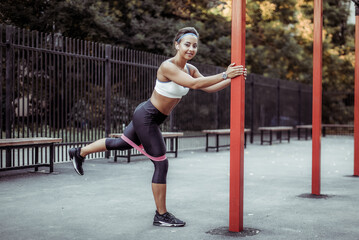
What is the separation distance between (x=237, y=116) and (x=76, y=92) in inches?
312

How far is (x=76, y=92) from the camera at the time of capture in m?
11.8

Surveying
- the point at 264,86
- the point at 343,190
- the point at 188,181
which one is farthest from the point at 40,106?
the point at 264,86

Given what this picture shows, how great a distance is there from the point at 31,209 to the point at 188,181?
3.25 m

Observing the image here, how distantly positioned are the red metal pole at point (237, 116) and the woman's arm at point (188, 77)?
13cm

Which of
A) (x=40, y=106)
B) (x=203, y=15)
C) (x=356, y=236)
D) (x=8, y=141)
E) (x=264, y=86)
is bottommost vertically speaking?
(x=356, y=236)

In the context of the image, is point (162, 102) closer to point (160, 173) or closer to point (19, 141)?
point (160, 173)

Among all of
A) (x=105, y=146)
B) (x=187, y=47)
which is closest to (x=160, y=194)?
(x=105, y=146)

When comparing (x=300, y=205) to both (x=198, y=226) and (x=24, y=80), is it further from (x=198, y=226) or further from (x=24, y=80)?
(x=24, y=80)

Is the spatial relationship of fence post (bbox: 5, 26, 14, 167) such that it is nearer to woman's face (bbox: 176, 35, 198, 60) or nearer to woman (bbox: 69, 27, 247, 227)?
woman (bbox: 69, 27, 247, 227)

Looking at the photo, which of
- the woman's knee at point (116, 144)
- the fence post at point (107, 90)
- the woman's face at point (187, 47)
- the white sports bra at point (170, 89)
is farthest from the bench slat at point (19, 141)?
the woman's face at point (187, 47)

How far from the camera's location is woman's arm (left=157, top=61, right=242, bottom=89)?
14.5ft

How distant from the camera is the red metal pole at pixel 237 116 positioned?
4.54 meters

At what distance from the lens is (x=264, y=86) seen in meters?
20.8

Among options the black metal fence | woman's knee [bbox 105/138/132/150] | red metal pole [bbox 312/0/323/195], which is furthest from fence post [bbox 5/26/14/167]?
red metal pole [bbox 312/0/323/195]
